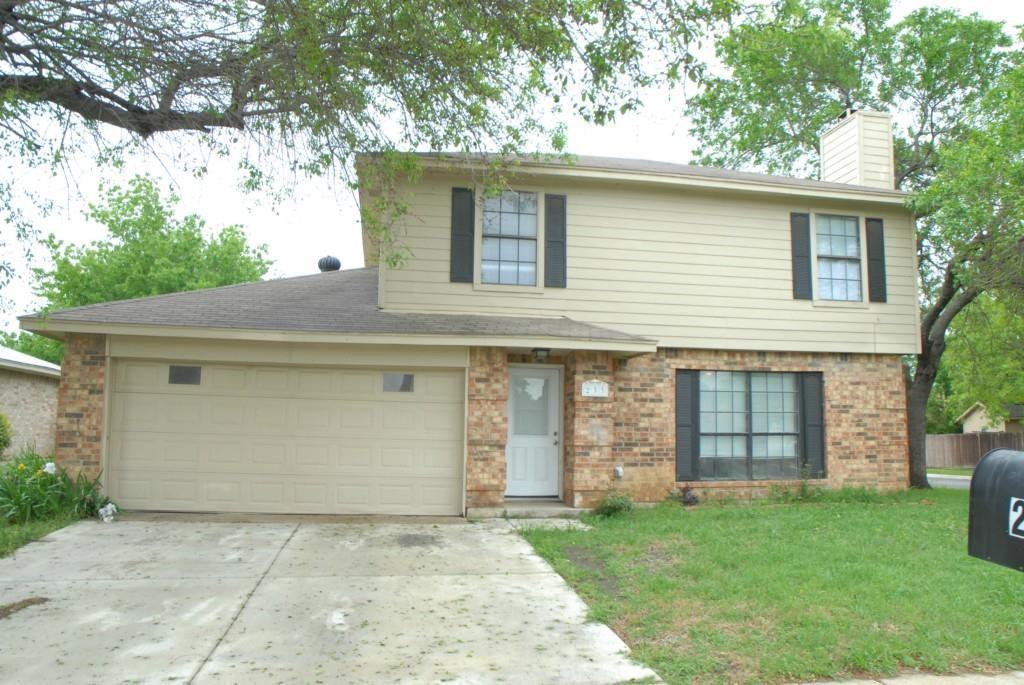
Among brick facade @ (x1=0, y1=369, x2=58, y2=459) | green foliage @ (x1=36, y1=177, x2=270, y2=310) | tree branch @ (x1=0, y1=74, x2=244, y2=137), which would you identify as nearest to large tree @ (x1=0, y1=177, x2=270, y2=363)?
green foliage @ (x1=36, y1=177, x2=270, y2=310)

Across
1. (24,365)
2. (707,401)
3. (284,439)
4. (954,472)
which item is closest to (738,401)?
(707,401)

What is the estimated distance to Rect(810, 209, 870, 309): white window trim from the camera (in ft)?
38.6

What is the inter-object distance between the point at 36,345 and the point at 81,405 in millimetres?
31945

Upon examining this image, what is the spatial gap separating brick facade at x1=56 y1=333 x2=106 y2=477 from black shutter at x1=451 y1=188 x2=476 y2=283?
4.88m

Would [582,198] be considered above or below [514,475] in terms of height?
above

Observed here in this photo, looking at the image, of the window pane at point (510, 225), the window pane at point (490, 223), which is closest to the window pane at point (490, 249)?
the window pane at point (490, 223)

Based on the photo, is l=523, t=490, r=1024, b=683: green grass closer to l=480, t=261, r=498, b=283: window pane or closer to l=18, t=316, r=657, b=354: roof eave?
l=18, t=316, r=657, b=354: roof eave

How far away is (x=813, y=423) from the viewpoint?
1165 centimetres

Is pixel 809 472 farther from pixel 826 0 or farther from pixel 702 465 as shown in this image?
pixel 826 0

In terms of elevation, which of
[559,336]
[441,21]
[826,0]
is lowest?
[559,336]

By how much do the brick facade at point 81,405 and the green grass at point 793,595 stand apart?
5.88m

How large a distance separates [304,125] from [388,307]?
3.04 m

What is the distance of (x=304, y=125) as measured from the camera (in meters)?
8.28

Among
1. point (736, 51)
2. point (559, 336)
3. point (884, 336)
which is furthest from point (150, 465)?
point (884, 336)
